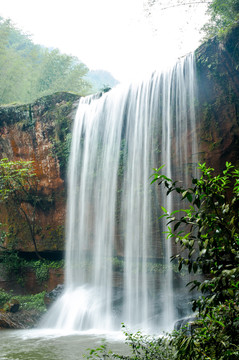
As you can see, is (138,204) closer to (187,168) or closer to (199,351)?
(187,168)

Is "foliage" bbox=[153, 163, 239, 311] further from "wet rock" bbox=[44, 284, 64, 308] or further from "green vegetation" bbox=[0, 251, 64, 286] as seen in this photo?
"green vegetation" bbox=[0, 251, 64, 286]

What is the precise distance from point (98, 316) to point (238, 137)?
6.43 meters

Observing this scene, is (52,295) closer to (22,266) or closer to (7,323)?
(7,323)

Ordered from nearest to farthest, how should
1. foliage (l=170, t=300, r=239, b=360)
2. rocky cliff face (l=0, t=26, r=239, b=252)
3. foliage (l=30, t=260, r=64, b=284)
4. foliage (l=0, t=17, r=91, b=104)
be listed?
foliage (l=170, t=300, r=239, b=360) → rocky cliff face (l=0, t=26, r=239, b=252) → foliage (l=30, t=260, r=64, b=284) → foliage (l=0, t=17, r=91, b=104)

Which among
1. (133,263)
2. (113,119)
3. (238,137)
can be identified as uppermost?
(113,119)

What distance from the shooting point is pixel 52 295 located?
445 inches

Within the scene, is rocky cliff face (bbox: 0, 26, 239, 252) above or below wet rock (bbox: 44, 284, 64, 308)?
above

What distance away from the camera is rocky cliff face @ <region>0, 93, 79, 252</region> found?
13.0m

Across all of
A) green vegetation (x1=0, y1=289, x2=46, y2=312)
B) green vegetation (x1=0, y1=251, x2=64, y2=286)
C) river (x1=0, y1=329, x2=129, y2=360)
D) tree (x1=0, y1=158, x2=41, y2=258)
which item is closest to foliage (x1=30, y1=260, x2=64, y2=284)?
green vegetation (x1=0, y1=251, x2=64, y2=286)

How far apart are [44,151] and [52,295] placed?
564cm

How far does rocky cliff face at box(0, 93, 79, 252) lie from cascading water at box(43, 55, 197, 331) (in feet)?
2.11

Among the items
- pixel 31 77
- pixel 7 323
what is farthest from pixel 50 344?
pixel 31 77

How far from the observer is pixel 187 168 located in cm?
976

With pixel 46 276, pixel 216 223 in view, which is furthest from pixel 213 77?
pixel 46 276
